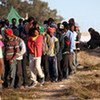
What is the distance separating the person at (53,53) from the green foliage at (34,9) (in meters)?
54.9

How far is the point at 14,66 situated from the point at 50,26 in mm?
2267

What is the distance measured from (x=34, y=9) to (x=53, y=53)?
193 ft

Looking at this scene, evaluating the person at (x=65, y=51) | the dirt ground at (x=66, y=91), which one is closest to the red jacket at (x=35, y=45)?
the dirt ground at (x=66, y=91)

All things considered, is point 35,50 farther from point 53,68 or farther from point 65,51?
point 65,51

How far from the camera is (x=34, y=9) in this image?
72625 millimetres

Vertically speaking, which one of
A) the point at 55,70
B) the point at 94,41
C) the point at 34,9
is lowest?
the point at 55,70

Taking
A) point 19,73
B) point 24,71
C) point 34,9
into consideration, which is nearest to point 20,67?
point 19,73

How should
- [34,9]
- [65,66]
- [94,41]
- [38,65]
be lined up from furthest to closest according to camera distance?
[34,9] → [94,41] → [65,66] → [38,65]

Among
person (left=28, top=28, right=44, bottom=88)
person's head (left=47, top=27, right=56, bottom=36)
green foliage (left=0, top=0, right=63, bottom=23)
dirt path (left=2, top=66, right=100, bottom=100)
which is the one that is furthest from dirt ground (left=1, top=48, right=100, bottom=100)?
green foliage (left=0, top=0, right=63, bottom=23)

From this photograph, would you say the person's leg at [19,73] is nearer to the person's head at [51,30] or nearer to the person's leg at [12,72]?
the person's leg at [12,72]

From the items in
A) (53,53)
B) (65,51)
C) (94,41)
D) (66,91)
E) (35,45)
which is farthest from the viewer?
(94,41)

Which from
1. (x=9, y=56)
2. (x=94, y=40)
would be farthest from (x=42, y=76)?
(x=94, y=40)

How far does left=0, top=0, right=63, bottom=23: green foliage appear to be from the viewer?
70938mm

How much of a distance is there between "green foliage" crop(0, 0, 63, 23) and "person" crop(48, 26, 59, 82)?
180ft
